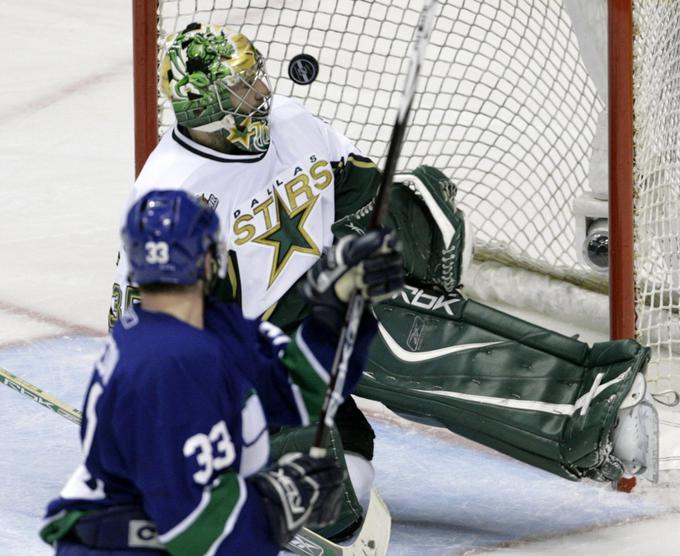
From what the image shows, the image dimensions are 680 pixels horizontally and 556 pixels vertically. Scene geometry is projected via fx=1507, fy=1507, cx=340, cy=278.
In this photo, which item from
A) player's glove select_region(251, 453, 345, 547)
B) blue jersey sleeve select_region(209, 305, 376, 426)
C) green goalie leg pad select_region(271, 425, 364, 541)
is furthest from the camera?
green goalie leg pad select_region(271, 425, 364, 541)

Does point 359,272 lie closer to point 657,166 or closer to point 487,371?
point 487,371

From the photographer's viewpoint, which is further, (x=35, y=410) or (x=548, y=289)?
(x=548, y=289)

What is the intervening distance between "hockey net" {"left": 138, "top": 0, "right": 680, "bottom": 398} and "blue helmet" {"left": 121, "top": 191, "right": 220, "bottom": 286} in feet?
5.62

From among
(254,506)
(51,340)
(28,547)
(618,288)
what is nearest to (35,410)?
(51,340)

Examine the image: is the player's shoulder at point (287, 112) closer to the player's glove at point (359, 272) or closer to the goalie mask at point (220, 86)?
the goalie mask at point (220, 86)

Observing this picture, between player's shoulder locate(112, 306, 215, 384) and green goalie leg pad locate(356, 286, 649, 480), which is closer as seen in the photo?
player's shoulder locate(112, 306, 215, 384)

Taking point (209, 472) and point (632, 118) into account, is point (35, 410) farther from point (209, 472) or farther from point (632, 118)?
point (209, 472)

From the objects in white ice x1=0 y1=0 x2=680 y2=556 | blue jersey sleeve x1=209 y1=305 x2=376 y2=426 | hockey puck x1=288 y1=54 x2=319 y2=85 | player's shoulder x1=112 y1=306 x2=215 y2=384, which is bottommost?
white ice x1=0 y1=0 x2=680 y2=556

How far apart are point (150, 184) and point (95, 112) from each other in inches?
129

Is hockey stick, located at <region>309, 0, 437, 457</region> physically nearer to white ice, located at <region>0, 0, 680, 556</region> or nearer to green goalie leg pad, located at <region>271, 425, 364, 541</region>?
green goalie leg pad, located at <region>271, 425, 364, 541</region>

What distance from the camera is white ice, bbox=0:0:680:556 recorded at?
10.2 ft

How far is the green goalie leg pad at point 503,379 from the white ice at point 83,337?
21cm

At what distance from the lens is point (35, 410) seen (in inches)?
146

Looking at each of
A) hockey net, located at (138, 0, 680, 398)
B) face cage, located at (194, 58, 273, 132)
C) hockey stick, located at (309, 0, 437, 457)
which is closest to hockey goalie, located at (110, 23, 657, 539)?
face cage, located at (194, 58, 273, 132)
